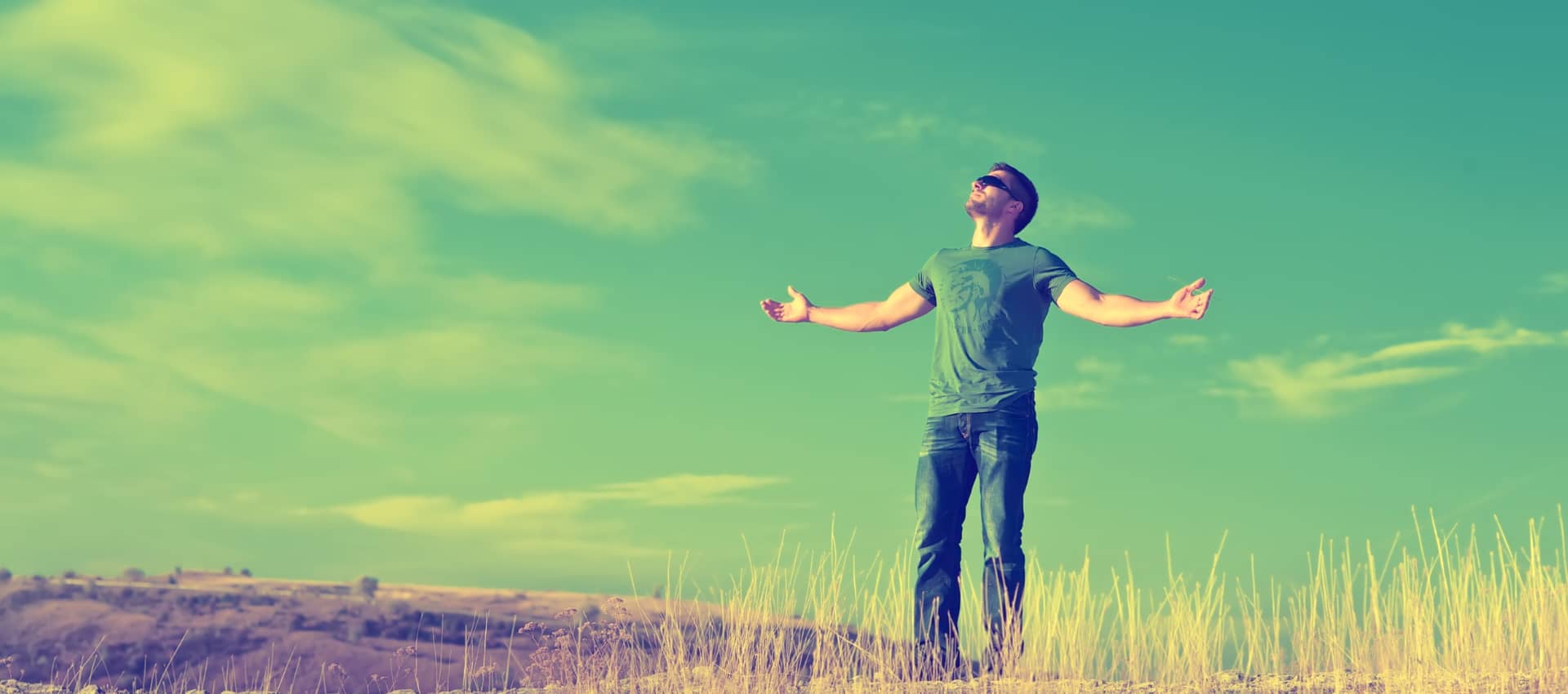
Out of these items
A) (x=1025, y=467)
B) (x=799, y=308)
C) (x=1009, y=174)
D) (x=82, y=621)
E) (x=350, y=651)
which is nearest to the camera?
(x=1025, y=467)

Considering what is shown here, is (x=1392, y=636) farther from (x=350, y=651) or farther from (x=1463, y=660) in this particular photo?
(x=350, y=651)

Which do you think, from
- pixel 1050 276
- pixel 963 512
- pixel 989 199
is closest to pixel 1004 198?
pixel 989 199

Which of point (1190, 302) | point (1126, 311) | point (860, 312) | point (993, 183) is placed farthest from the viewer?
point (860, 312)

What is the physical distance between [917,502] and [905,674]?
34.9 inches

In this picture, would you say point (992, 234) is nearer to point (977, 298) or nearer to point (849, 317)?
point (977, 298)

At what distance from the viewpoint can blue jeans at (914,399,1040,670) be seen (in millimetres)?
6242

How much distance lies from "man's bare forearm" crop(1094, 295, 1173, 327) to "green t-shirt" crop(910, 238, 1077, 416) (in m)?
0.25

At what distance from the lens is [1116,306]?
20.7 ft

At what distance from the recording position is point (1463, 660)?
6.56 meters

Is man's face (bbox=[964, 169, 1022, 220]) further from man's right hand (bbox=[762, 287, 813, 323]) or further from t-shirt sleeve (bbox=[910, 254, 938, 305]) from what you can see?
man's right hand (bbox=[762, 287, 813, 323])

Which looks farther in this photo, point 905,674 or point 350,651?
point 350,651

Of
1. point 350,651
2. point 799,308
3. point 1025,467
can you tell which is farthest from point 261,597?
point 1025,467

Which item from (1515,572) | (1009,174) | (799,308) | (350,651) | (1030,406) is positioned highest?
(1009,174)

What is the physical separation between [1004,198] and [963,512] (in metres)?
1.72
